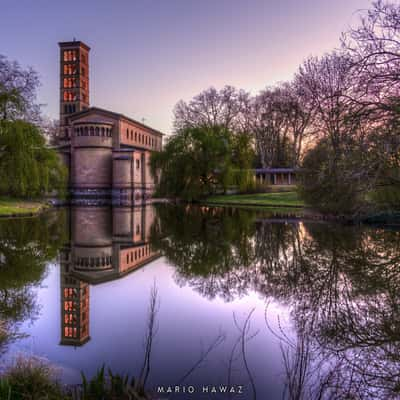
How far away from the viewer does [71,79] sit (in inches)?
2657

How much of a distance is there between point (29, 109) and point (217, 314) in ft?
89.4

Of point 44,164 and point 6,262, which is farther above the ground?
point 44,164

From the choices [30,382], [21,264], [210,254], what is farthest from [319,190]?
[30,382]

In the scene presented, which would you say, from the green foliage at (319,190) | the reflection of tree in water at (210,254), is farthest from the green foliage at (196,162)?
the reflection of tree in water at (210,254)

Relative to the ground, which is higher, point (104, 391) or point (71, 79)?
point (71, 79)

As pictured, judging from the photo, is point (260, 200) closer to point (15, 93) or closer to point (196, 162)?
point (196, 162)

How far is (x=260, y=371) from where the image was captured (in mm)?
5074

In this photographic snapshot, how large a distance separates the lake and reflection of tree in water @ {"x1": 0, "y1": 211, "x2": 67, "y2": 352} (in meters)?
0.05

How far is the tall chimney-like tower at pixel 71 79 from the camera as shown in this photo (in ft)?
220

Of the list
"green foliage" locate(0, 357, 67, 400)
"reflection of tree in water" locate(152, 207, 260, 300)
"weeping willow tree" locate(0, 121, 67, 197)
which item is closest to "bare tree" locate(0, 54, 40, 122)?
"weeping willow tree" locate(0, 121, 67, 197)

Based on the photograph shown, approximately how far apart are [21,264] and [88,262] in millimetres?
1986

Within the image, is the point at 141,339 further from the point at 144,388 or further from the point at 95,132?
the point at 95,132

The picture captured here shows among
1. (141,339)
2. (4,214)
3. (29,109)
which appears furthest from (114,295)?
(29,109)

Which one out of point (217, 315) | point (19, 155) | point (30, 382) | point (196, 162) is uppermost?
point (196, 162)
